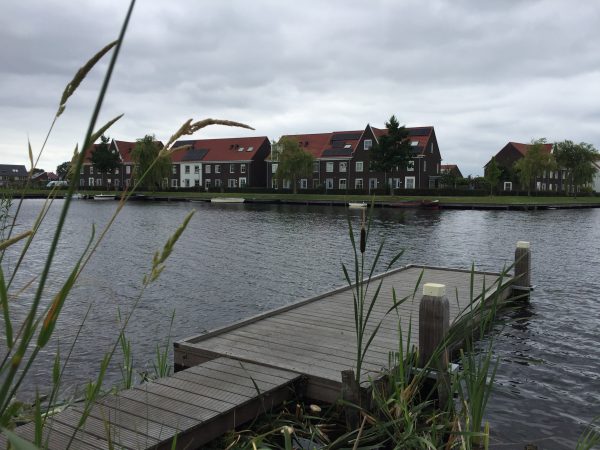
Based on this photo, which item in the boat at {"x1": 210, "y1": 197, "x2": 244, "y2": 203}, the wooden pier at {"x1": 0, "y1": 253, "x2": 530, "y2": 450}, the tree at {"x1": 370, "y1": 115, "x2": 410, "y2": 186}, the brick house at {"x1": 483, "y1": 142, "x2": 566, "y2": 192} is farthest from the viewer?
the brick house at {"x1": 483, "y1": 142, "x2": 566, "y2": 192}

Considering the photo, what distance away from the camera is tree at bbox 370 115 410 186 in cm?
6334

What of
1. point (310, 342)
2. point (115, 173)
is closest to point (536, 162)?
point (310, 342)

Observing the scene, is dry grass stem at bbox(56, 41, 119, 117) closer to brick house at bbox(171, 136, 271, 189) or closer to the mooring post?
the mooring post

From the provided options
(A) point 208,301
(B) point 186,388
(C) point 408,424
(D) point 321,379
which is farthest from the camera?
(A) point 208,301

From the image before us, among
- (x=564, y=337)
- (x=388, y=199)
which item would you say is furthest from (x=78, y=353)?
(x=388, y=199)

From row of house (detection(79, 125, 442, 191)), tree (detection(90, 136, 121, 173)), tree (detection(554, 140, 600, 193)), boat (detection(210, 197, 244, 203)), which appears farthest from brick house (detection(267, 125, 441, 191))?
tree (detection(90, 136, 121, 173))

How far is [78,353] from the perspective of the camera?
29.8 ft

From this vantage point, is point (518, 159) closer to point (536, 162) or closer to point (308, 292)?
point (536, 162)

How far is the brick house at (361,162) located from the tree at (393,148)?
3.02 m

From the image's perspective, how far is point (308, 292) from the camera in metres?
14.6

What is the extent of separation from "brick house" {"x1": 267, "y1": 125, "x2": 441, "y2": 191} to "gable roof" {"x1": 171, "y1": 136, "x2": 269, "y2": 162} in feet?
25.3

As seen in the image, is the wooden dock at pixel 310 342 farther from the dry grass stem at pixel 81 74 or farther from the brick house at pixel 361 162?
the brick house at pixel 361 162

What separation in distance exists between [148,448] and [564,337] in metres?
9.12

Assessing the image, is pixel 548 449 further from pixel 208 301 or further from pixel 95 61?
pixel 208 301
